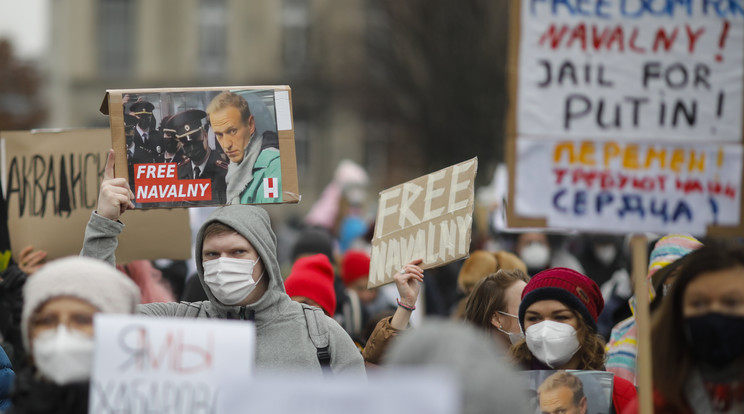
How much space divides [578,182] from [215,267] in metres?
1.39

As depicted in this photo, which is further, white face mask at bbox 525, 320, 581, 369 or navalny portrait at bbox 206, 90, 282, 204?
navalny portrait at bbox 206, 90, 282, 204

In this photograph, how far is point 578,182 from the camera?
12.0 feet

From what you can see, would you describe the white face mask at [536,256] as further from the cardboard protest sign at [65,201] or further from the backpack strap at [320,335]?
the backpack strap at [320,335]

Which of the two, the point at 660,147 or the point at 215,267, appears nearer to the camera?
the point at 660,147

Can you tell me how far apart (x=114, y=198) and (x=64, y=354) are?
121cm

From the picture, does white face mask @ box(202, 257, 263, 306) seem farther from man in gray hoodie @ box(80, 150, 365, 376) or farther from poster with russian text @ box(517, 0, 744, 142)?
poster with russian text @ box(517, 0, 744, 142)

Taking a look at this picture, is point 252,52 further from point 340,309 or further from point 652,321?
point 652,321

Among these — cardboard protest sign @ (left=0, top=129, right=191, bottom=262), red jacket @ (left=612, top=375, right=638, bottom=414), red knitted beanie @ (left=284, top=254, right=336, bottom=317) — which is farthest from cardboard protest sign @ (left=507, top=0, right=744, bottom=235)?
cardboard protest sign @ (left=0, top=129, right=191, bottom=262)

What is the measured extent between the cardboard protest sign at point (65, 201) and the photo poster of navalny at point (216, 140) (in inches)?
41.6

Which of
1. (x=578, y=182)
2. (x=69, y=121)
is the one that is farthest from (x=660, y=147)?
(x=69, y=121)

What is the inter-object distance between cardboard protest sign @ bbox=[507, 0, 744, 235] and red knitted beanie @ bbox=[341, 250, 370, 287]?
4.52 m

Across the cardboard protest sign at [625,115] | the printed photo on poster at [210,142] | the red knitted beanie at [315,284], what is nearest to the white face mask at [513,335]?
the red knitted beanie at [315,284]

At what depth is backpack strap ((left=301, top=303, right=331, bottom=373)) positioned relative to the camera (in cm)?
403

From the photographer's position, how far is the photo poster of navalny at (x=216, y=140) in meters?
4.48
